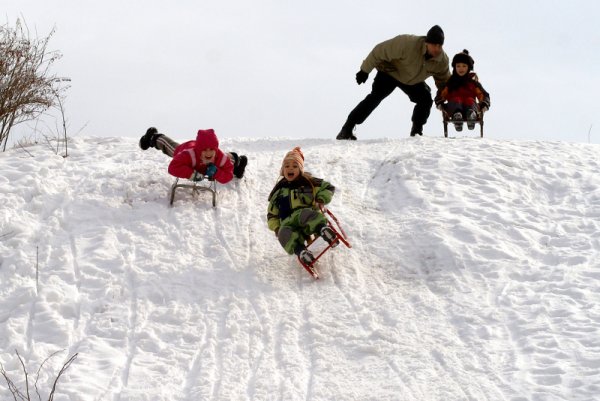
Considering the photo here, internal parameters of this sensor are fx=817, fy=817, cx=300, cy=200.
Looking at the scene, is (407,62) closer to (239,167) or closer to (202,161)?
(239,167)

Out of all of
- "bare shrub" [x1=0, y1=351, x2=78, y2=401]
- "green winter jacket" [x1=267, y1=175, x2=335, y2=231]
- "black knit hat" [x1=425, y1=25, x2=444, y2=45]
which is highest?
"black knit hat" [x1=425, y1=25, x2=444, y2=45]

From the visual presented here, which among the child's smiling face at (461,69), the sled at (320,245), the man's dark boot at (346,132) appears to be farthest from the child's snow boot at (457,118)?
the sled at (320,245)

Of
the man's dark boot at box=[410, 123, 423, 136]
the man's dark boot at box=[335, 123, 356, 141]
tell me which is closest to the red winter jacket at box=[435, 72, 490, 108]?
the man's dark boot at box=[410, 123, 423, 136]

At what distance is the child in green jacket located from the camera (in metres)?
6.61

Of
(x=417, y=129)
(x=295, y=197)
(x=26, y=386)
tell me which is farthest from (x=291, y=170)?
(x=417, y=129)

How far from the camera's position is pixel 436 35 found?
9836 millimetres

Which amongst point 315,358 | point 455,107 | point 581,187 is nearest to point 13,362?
point 315,358

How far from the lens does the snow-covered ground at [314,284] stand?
5031mm

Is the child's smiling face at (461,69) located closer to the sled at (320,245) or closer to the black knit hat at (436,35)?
the black knit hat at (436,35)

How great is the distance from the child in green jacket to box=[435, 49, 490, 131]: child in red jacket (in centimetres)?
362

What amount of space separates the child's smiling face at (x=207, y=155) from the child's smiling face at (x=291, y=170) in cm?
103

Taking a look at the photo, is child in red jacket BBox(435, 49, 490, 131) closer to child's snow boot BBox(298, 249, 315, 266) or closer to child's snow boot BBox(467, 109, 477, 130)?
child's snow boot BBox(467, 109, 477, 130)

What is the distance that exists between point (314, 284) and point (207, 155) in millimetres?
1930

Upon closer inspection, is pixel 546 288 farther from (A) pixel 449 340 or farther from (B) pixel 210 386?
(B) pixel 210 386
